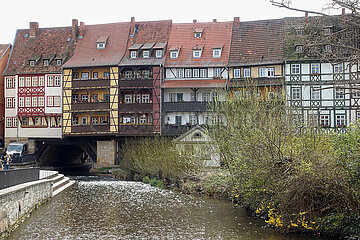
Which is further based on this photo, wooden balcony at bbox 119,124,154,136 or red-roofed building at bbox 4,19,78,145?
red-roofed building at bbox 4,19,78,145

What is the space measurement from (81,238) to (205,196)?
37.2 ft

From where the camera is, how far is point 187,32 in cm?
4756

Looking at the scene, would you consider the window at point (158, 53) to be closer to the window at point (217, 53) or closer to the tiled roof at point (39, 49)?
the window at point (217, 53)

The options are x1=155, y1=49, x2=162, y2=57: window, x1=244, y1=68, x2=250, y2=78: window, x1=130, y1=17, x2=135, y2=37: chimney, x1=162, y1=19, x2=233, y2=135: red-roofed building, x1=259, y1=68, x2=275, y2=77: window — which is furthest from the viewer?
x1=130, y1=17, x2=135, y2=37: chimney

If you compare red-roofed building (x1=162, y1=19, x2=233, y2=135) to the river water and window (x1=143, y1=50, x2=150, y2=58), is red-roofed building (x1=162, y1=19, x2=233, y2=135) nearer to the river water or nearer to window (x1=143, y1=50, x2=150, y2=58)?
window (x1=143, y1=50, x2=150, y2=58)

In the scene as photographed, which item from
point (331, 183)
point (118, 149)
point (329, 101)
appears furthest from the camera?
point (118, 149)

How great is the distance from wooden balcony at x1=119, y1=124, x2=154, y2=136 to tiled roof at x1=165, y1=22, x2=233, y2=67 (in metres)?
5.67

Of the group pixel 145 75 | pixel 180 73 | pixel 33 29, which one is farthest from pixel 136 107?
pixel 33 29

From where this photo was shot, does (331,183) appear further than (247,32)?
No

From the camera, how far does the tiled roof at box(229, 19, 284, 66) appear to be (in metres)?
42.7

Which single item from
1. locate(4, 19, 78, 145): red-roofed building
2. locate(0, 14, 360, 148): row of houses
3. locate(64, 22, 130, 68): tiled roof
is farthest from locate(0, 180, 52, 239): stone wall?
locate(4, 19, 78, 145): red-roofed building

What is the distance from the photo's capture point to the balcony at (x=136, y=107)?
44.4 m

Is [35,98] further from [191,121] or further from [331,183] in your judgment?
[331,183]

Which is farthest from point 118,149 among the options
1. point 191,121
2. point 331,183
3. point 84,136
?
point 331,183
